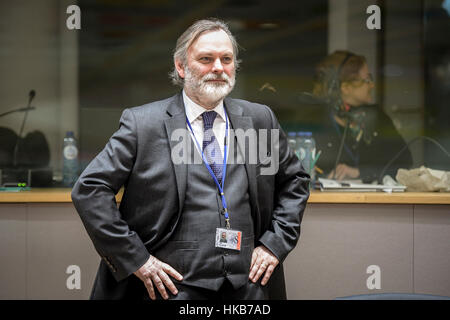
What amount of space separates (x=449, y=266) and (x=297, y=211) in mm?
1293

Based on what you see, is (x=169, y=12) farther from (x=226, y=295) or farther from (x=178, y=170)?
(x=226, y=295)

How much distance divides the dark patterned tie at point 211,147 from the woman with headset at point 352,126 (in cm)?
159

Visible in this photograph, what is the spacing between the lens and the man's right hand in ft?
5.45

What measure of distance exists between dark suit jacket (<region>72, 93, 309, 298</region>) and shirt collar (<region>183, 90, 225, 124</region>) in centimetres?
3

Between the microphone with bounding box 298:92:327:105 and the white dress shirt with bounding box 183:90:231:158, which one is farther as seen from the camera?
the microphone with bounding box 298:92:327:105

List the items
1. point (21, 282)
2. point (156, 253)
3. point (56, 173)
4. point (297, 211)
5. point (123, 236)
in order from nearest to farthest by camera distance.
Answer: point (123, 236) < point (156, 253) < point (297, 211) < point (21, 282) < point (56, 173)

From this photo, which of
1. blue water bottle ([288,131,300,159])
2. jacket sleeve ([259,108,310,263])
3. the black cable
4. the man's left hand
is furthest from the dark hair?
the man's left hand

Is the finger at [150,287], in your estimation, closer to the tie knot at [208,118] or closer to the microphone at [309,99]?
the tie knot at [208,118]

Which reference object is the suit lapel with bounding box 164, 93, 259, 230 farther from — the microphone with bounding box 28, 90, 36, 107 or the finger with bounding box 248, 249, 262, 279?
the microphone with bounding box 28, 90, 36, 107

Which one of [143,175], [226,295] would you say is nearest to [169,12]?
[143,175]

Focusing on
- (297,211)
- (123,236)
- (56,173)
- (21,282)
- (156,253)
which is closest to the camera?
(123,236)

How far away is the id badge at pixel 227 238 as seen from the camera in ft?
5.48

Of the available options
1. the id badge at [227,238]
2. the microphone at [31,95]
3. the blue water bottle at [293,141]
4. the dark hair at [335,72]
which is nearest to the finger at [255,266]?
the id badge at [227,238]

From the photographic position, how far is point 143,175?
1713 mm
